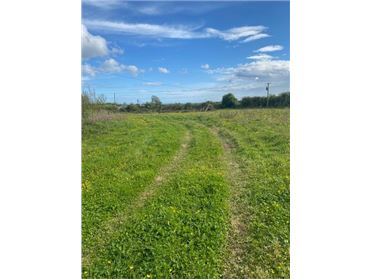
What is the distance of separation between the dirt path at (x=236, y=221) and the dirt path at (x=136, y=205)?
703mm

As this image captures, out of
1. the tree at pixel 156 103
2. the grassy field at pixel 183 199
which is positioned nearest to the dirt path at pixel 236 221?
the grassy field at pixel 183 199

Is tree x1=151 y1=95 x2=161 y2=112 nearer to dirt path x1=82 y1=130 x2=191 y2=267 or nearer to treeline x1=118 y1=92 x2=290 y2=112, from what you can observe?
treeline x1=118 y1=92 x2=290 y2=112

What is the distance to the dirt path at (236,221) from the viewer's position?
2822 mm

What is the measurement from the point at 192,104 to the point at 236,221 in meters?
1.43

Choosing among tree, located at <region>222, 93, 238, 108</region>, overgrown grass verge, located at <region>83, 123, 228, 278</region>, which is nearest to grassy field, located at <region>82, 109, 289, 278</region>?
overgrown grass verge, located at <region>83, 123, 228, 278</region>

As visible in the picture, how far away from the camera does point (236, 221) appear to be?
350 cm

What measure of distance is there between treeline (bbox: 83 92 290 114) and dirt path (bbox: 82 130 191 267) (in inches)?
44.2
